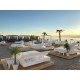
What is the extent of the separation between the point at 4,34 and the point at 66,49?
2.91 m

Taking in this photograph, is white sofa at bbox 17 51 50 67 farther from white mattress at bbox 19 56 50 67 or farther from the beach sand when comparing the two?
the beach sand

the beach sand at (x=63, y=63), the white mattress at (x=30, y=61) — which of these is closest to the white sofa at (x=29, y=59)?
the white mattress at (x=30, y=61)

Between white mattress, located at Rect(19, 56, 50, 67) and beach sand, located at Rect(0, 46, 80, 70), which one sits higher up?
white mattress, located at Rect(19, 56, 50, 67)

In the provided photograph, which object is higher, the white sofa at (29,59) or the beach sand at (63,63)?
the white sofa at (29,59)

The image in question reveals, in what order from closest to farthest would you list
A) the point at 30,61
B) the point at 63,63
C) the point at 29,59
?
the point at 30,61 → the point at 29,59 → the point at 63,63

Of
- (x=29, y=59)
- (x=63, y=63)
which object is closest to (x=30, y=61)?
(x=29, y=59)

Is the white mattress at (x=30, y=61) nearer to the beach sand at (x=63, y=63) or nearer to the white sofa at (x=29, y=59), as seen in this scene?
the white sofa at (x=29, y=59)

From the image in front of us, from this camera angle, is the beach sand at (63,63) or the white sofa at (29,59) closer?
the white sofa at (29,59)

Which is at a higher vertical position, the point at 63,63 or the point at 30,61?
the point at 30,61

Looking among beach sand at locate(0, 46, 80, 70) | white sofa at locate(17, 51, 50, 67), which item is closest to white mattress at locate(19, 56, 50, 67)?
white sofa at locate(17, 51, 50, 67)

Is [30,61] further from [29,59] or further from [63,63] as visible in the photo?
[63,63]

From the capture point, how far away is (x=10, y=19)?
5504 mm

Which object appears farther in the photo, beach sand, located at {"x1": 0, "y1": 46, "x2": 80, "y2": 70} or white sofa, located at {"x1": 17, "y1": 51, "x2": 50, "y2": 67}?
beach sand, located at {"x1": 0, "y1": 46, "x2": 80, "y2": 70}
